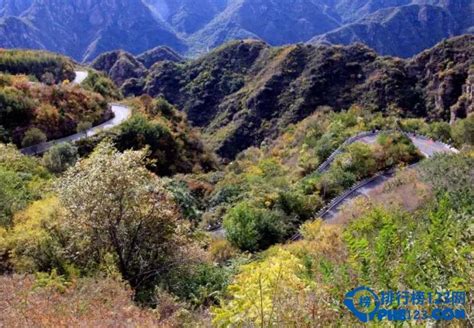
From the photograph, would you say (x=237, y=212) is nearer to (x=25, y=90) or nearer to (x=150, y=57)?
(x=25, y=90)

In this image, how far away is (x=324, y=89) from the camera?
245 ft

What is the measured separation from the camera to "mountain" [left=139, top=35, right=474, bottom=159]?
68500 mm

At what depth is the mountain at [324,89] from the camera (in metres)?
68.5

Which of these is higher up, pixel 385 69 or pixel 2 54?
pixel 2 54

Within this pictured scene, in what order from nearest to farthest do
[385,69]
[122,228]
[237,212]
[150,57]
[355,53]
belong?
[122,228]
[237,212]
[385,69]
[355,53]
[150,57]

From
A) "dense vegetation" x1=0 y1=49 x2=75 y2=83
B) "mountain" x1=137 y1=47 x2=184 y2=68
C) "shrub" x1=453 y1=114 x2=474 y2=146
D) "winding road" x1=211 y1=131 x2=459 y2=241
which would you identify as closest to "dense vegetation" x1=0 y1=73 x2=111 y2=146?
"dense vegetation" x1=0 y1=49 x2=75 y2=83

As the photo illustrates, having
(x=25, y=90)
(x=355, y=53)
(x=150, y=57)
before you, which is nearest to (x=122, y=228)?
(x=25, y=90)

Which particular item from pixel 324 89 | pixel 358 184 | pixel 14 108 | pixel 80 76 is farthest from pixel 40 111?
pixel 324 89

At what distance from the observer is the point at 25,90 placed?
39.2 metres

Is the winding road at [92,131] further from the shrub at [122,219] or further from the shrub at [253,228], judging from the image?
the shrub at [122,219]

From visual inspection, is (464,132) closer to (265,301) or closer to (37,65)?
(265,301)

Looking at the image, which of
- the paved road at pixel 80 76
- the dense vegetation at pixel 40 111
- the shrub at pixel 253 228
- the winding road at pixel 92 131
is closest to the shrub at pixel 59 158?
the winding road at pixel 92 131

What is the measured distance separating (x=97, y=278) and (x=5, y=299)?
7.67ft

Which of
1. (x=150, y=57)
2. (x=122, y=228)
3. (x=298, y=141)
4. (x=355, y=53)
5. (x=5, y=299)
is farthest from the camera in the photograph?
(x=150, y=57)
